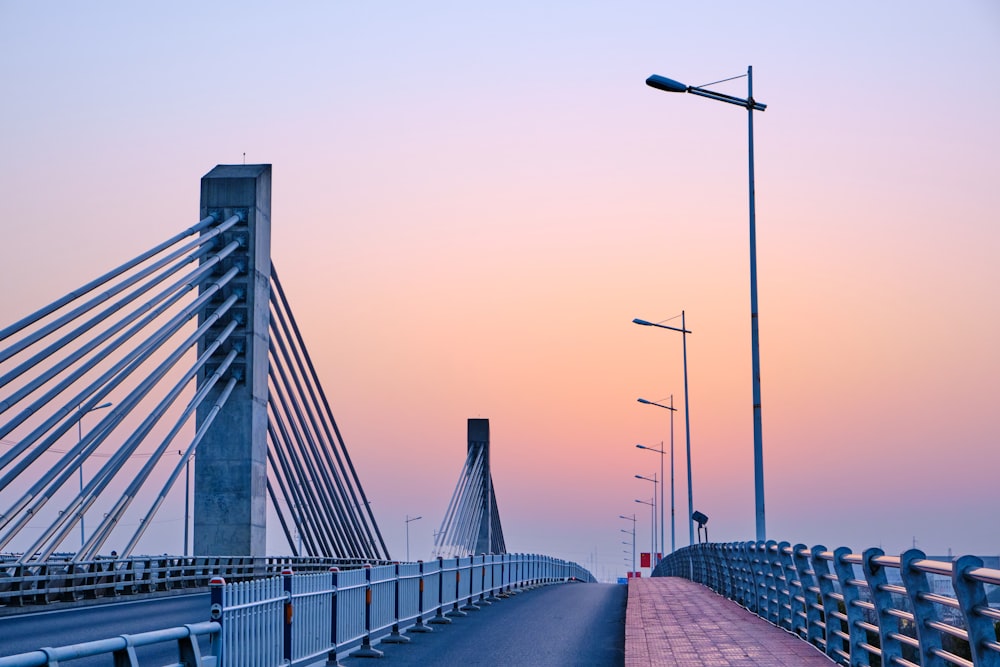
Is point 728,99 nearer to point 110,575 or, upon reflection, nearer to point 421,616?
point 421,616

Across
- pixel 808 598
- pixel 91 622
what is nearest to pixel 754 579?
pixel 808 598

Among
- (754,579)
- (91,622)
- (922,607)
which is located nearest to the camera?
(922,607)

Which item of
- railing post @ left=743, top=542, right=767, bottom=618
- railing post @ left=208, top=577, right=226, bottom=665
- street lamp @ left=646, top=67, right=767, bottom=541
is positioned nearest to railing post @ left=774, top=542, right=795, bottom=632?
railing post @ left=743, top=542, right=767, bottom=618

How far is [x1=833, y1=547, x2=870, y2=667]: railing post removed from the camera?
13.3 m

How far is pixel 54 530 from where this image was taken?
2841cm

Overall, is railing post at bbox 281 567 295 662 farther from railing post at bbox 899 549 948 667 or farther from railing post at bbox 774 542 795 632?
railing post at bbox 774 542 795 632

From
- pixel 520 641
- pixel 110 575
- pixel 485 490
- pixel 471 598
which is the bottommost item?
pixel 520 641

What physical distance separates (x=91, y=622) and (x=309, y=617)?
8.47m

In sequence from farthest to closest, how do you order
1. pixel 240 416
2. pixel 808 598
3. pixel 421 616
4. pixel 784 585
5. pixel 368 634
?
pixel 240 416, pixel 421 616, pixel 784 585, pixel 368 634, pixel 808 598

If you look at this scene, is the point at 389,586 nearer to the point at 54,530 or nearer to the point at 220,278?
the point at 54,530

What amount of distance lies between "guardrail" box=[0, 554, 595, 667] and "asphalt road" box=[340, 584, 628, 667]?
1.23 feet

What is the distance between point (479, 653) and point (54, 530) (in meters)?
13.6

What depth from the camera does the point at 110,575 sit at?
103 ft

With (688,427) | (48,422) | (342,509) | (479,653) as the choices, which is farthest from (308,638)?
(688,427)
